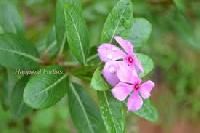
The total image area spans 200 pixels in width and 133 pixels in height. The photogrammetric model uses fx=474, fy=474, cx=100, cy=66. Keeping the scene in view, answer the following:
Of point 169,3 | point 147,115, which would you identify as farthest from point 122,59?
point 169,3

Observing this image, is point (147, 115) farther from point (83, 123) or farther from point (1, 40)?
point (1, 40)

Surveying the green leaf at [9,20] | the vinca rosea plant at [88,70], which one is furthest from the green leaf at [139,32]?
the green leaf at [9,20]

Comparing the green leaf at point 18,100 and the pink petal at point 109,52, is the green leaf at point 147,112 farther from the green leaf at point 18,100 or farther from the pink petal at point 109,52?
the green leaf at point 18,100

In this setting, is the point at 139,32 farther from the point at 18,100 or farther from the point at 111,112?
the point at 18,100

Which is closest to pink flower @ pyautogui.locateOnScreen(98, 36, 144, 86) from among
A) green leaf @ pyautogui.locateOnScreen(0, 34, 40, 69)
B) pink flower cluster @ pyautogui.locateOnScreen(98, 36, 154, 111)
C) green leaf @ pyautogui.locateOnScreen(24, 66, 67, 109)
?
pink flower cluster @ pyautogui.locateOnScreen(98, 36, 154, 111)

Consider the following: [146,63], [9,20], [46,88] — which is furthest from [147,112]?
[9,20]

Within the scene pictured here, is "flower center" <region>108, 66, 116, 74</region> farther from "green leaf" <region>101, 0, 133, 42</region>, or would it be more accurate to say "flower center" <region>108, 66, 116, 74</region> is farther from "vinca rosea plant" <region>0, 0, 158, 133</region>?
"green leaf" <region>101, 0, 133, 42</region>
